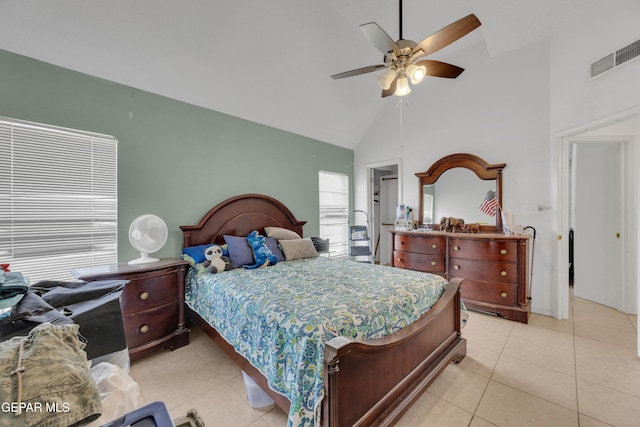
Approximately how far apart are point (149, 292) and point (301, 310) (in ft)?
5.02

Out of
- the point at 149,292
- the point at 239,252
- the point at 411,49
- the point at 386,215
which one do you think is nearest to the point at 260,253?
the point at 239,252

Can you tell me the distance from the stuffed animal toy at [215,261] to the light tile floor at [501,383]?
736 millimetres

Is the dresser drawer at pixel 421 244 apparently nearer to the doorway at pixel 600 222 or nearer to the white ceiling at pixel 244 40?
the doorway at pixel 600 222

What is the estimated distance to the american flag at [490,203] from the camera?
3.34m

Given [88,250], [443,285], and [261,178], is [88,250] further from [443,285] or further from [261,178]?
[443,285]

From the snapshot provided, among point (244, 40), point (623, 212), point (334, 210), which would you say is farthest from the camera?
point (334, 210)

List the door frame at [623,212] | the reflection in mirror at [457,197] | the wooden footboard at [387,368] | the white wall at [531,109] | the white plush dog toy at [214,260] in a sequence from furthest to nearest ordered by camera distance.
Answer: the reflection in mirror at [457,197], the door frame at [623,212], the white plush dog toy at [214,260], the white wall at [531,109], the wooden footboard at [387,368]

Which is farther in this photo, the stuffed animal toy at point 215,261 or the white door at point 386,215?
the white door at point 386,215

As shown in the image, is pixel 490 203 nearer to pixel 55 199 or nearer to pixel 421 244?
pixel 421 244

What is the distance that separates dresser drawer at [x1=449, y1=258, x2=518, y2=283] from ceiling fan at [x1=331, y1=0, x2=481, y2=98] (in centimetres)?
215

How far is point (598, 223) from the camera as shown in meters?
3.35

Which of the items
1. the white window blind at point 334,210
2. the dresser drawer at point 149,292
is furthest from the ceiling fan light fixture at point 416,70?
the dresser drawer at point 149,292

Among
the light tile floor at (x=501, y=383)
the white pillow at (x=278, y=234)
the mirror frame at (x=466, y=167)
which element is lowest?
the light tile floor at (x=501, y=383)

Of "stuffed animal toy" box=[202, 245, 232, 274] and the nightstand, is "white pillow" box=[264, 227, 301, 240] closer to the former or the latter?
"stuffed animal toy" box=[202, 245, 232, 274]
